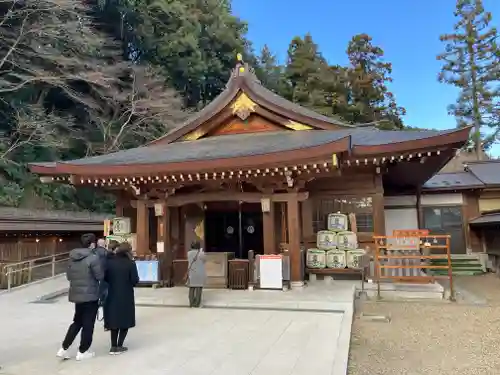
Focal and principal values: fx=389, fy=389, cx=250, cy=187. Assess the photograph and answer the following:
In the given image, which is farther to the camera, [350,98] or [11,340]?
[350,98]

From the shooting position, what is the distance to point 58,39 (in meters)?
Result: 19.5

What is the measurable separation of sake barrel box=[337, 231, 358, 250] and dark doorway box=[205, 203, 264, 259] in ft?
8.86

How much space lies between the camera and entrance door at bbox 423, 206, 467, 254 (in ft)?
47.9

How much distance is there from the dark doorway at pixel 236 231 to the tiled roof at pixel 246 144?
213 cm

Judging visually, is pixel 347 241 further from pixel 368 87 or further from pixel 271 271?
pixel 368 87

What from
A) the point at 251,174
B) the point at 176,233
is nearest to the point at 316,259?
the point at 251,174

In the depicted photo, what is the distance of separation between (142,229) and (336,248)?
16.3 ft

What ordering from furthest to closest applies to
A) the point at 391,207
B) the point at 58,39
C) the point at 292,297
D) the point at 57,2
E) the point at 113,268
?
the point at 58,39 → the point at 57,2 → the point at 391,207 → the point at 292,297 → the point at 113,268

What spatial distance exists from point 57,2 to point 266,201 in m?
15.4

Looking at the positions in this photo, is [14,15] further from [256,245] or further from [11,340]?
[11,340]

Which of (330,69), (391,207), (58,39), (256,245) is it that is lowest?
(256,245)

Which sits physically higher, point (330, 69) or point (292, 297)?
point (330, 69)

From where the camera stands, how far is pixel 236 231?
11.8 m

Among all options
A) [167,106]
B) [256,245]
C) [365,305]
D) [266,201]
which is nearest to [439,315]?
[365,305]
